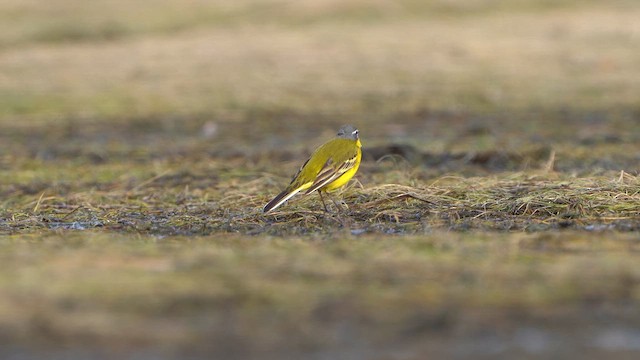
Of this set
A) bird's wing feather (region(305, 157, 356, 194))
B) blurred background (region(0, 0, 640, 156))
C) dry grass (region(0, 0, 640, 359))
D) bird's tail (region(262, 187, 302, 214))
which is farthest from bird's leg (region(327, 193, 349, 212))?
blurred background (region(0, 0, 640, 156))

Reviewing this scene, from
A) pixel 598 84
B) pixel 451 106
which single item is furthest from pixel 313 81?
pixel 598 84

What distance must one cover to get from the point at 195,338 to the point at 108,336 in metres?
0.47

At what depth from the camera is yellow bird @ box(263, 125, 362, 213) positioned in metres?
11.2

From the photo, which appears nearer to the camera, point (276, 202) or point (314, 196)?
point (276, 202)

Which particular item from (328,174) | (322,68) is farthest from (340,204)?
(322,68)

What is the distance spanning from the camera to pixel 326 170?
37.1 feet

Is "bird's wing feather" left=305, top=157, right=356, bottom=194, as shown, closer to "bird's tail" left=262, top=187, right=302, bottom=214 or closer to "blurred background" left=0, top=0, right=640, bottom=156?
"bird's tail" left=262, top=187, right=302, bottom=214

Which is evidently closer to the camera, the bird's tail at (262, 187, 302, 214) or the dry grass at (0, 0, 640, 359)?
the dry grass at (0, 0, 640, 359)

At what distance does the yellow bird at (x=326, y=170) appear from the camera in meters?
11.2

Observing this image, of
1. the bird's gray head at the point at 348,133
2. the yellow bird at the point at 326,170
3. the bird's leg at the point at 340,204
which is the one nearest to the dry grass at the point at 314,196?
the bird's leg at the point at 340,204

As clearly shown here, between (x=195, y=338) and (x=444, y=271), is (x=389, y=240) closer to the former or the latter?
(x=444, y=271)

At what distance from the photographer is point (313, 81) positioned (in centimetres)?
2620

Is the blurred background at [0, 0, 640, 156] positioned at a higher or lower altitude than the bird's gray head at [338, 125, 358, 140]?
lower

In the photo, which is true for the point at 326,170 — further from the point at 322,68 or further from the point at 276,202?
the point at 322,68
